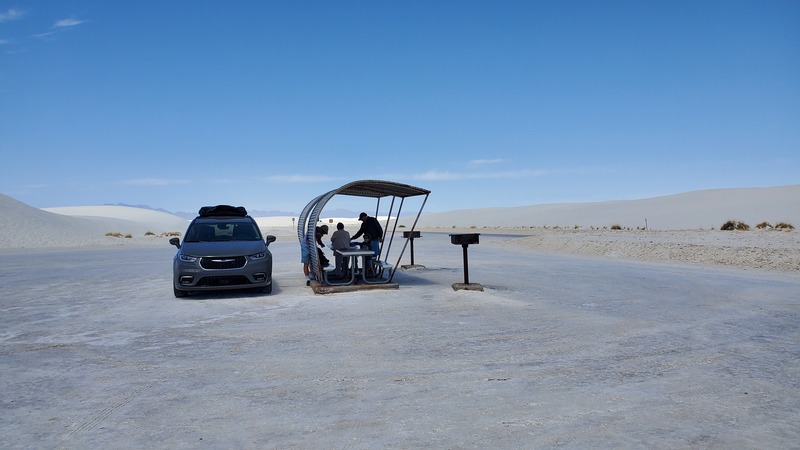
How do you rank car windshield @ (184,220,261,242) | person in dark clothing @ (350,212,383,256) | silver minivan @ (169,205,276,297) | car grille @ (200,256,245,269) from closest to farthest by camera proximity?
1. silver minivan @ (169,205,276,297)
2. car grille @ (200,256,245,269)
3. car windshield @ (184,220,261,242)
4. person in dark clothing @ (350,212,383,256)

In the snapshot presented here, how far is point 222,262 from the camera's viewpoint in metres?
11.8

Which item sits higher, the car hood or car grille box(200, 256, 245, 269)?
the car hood

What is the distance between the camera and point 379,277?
48.5 ft

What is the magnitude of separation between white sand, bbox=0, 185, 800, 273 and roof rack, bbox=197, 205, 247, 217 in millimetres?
15717

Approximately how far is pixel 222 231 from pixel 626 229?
49.2 meters

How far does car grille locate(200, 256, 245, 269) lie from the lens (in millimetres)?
11758

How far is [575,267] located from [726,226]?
1261 inches

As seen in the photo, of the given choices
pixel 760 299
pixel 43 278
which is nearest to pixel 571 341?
pixel 760 299

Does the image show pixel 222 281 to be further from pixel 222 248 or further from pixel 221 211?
pixel 221 211

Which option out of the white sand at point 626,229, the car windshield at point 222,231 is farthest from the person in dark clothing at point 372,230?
the white sand at point 626,229

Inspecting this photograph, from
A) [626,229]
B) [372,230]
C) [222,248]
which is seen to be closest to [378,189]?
[372,230]

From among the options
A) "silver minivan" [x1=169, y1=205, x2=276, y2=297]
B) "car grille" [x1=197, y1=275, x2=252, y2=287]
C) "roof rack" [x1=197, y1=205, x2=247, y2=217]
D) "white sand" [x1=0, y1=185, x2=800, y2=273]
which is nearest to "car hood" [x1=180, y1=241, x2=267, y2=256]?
"silver minivan" [x1=169, y1=205, x2=276, y2=297]

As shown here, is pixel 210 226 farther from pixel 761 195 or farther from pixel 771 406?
pixel 761 195

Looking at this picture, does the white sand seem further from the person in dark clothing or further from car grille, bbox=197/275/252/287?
car grille, bbox=197/275/252/287
